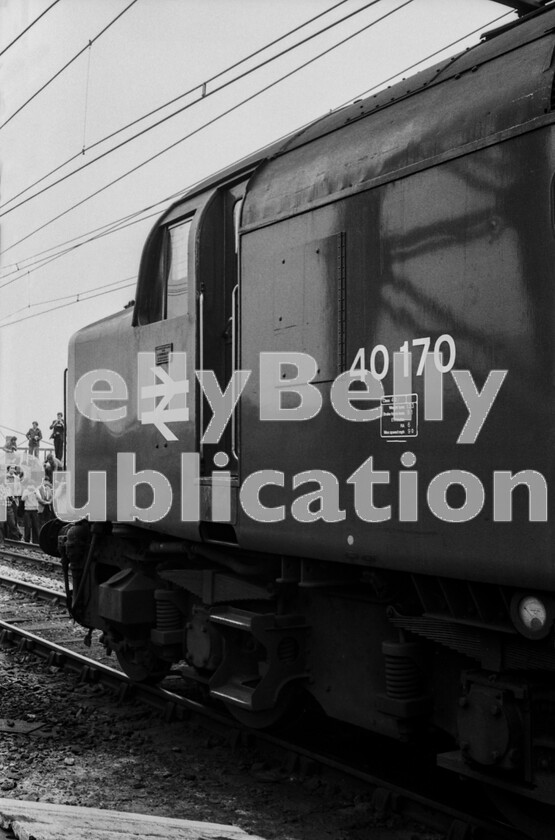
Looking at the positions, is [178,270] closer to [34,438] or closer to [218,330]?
[218,330]

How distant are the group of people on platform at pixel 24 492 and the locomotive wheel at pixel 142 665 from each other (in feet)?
44.7

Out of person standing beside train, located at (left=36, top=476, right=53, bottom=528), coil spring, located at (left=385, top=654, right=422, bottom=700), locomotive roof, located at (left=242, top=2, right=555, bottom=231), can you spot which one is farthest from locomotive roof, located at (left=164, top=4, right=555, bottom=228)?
person standing beside train, located at (left=36, top=476, right=53, bottom=528)

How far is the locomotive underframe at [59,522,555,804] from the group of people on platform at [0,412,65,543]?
14.2 m

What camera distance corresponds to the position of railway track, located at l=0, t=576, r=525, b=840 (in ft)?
15.4

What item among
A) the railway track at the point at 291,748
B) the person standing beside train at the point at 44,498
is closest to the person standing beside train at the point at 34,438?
the person standing beside train at the point at 44,498

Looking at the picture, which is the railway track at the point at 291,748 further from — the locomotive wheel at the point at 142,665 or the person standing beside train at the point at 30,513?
the person standing beside train at the point at 30,513

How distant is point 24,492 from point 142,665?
50.8 feet

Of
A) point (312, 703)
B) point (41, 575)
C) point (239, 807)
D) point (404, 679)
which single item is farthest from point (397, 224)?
point (41, 575)

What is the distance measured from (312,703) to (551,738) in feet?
10.6

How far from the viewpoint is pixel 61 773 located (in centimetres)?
600

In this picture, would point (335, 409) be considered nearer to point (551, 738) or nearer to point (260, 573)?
point (260, 573)

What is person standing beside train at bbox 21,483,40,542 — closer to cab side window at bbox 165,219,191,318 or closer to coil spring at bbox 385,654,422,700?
cab side window at bbox 165,219,191,318

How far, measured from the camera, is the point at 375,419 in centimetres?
462

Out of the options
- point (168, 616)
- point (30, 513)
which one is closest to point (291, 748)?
point (168, 616)
